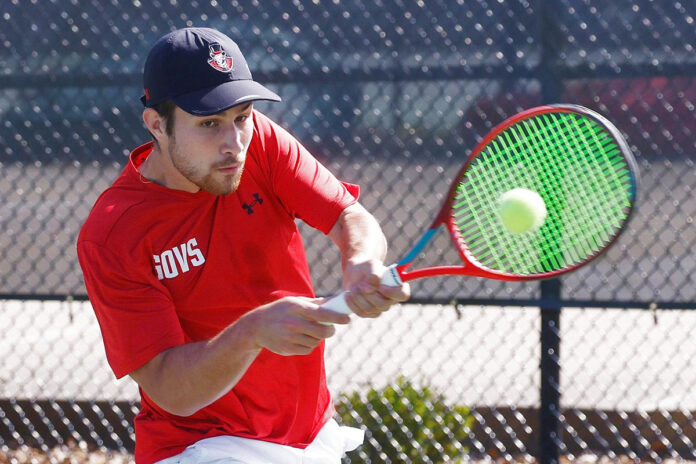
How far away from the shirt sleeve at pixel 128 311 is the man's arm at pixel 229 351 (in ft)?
0.11

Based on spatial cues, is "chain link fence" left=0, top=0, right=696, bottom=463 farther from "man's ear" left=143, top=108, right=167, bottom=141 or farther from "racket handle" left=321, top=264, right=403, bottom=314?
"racket handle" left=321, top=264, right=403, bottom=314

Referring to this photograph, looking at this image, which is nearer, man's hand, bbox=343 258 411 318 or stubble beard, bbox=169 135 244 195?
man's hand, bbox=343 258 411 318

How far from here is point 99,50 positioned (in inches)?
148

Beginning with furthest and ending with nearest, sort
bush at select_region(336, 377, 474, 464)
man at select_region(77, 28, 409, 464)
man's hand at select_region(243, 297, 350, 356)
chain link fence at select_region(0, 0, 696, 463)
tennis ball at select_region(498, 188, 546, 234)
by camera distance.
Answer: bush at select_region(336, 377, 474, 464) < chain link fence at select_region(0, 0, 696, 463) < tennis ball at select_region(498, 188, 546, 234) < man at select_region(77, 28, 409, 464) < man's hand at select_region(243, 297, 350, 356)

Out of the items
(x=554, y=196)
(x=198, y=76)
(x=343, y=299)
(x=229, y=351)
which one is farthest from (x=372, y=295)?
(x=554, y=196)

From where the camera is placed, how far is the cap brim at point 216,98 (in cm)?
217

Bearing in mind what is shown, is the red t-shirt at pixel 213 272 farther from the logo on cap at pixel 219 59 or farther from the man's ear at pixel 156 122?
the logo on cap at pixel 219 59

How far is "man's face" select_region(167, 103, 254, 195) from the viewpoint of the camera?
2205 millimetres

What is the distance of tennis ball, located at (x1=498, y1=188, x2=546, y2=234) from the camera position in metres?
2.25

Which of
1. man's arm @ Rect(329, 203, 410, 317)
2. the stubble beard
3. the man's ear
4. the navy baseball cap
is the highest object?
man's arm @ Rect(329, 203, 410, 317)

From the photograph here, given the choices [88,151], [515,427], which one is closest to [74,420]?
[88,151]

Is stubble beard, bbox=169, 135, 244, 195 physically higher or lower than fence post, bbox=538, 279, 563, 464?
lower

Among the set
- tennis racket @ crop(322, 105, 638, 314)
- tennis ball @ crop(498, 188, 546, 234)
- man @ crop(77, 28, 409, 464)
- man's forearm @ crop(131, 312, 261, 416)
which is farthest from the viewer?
tennis racket @ crop(322, 105, 638, 314)

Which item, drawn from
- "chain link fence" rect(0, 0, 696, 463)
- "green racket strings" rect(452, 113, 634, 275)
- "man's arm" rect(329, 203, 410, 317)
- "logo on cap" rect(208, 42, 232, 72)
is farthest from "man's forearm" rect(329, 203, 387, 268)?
"chain link fence" rect(0, 0, 696, 463)
